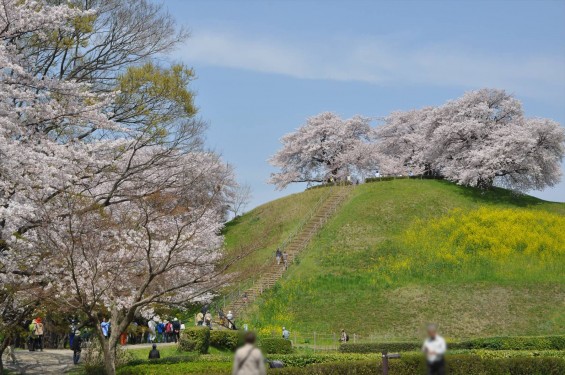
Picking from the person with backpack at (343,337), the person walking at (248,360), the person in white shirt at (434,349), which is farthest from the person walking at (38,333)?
the person in white shirt at (434,349)

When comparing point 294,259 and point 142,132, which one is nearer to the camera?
point 142,132

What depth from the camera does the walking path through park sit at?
27.5m

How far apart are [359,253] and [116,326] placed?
3567cm

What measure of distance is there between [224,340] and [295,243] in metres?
24.5

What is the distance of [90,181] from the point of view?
2231 centimetres

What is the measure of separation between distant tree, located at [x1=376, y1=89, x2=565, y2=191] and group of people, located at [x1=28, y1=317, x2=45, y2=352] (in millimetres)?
43145

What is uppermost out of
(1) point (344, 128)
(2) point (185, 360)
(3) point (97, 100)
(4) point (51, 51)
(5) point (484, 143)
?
(1) point (344, 128)

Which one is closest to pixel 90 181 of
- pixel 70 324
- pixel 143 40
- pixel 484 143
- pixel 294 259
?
pixel 143 40

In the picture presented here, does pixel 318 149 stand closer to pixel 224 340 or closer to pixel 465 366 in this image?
pixel 224 340

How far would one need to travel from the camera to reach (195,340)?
30.3m

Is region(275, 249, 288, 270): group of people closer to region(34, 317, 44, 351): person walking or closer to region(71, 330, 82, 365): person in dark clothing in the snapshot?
region(34, 317, 44, 351): person walking

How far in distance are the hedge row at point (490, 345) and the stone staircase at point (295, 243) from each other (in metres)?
10.1

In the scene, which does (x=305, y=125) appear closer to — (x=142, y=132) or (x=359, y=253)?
(x=359, y=253)

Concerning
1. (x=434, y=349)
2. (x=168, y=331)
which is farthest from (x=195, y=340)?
(x=434, y=349)
